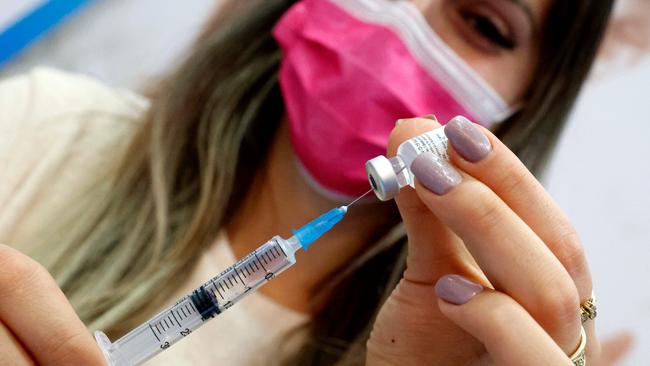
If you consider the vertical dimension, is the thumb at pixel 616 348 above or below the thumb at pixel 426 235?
below

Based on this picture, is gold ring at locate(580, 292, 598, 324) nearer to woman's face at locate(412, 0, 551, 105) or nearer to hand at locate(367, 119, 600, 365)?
hand at locate(367, 119, 600, 365)

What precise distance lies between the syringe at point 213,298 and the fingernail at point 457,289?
125mm

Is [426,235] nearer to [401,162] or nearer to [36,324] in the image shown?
[401,162]

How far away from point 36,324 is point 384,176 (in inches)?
13.6

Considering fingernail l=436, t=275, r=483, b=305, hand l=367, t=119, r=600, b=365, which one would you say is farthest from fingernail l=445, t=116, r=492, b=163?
fingernail l=436, t=275, r=483, b=305

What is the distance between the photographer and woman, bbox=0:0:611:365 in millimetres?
977

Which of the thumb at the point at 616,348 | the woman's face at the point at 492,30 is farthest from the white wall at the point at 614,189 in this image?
the woman's face at the point at 492,30

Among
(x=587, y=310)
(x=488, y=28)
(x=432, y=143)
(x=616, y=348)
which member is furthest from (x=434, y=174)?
(x=616, y=348)

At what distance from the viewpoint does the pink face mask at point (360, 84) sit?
96 centimetres

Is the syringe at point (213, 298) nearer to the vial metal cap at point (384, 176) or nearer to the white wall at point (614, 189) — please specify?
the vial metal cap at point (384, 176)

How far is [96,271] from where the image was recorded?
3.38 ft

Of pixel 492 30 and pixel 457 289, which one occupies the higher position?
pixel 492 30

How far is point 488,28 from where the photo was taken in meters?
1.03

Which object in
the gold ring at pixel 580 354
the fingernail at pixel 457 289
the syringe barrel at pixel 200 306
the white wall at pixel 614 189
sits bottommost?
the white wall at pixel 614 189
